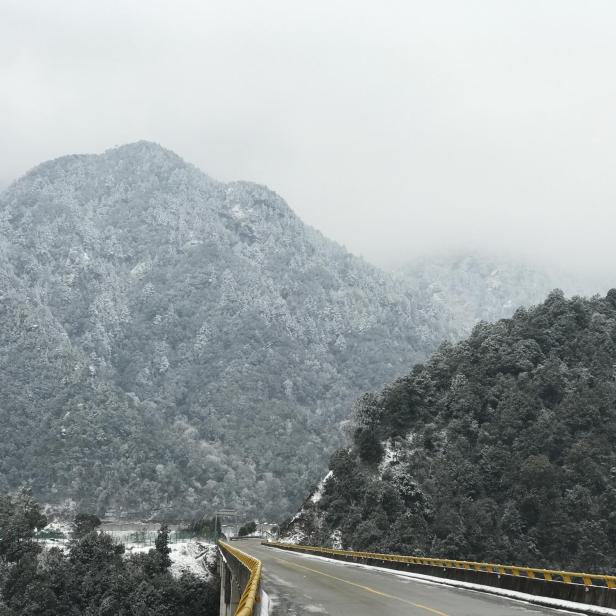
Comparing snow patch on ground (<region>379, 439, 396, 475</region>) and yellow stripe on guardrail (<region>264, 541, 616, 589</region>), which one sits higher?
snow patch on ground (<region>379, 439, 396, 475</region>)

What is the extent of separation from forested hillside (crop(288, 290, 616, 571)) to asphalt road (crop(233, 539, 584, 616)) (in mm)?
53181

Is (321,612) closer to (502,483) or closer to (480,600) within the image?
(480,600)

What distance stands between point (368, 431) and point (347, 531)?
1768cm

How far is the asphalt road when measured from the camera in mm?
19531

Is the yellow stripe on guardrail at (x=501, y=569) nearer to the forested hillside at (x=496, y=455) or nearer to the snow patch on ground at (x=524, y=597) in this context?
the snow patch on ground at (x=524, y=597)

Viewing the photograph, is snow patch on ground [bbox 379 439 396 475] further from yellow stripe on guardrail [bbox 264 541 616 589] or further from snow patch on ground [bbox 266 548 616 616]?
snow patch on ground [bbox 266 548 616 616]

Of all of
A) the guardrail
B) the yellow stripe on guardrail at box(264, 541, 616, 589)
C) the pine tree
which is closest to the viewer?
the guardrail

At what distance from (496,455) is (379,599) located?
244 ft

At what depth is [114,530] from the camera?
184 meters

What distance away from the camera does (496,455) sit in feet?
304

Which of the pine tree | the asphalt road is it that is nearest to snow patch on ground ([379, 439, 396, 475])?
the pine tree

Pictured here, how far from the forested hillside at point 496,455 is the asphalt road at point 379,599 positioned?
53.2 meters

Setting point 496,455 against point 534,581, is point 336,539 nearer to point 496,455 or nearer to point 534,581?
point 496,455

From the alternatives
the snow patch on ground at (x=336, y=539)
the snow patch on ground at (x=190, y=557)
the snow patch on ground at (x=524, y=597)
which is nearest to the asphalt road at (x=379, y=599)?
the snow patch on ground at (x=524, y=597)
